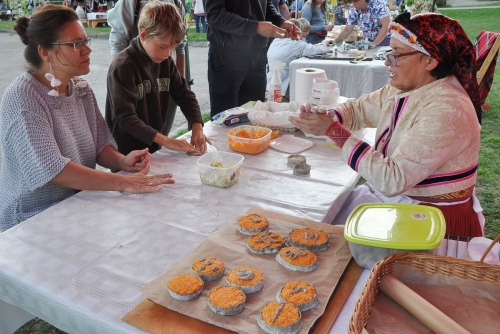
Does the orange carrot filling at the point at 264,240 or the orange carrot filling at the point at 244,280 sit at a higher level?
the orange carrot filling at the point at 244,280

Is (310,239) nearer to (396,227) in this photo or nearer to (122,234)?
(396,227)

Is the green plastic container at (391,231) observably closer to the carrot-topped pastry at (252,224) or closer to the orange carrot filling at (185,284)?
the carrot-topped pastry at (252,224)

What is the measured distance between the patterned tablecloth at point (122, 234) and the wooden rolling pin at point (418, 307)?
543mm

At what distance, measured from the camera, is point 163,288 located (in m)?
1.08

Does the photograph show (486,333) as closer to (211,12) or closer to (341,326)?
(341,326)

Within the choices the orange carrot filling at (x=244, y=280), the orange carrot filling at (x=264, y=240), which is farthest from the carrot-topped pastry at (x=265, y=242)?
the orange carrot filling at (x=244, y=280)

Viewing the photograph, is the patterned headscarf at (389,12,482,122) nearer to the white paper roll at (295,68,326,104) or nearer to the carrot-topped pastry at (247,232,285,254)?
the carrot-topped pastry at (247,232,285,254)

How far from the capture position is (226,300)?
39.6 inches

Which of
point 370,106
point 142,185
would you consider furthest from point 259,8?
point 142,185

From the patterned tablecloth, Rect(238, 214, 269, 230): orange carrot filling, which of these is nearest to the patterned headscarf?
the patterned tablecloth

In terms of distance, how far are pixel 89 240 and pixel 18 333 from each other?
1.24 m

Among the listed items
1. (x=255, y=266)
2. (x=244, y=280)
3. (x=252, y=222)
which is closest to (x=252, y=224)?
(x=252, y=222)

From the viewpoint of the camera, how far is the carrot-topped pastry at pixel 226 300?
99cm

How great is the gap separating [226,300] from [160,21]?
63.0 inches
